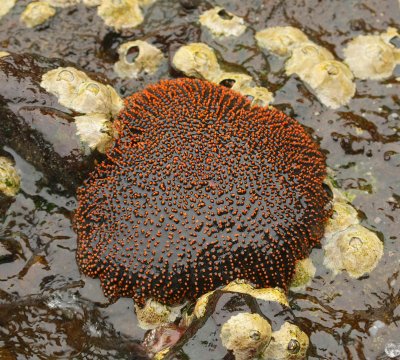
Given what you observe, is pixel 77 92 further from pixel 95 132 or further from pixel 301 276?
pixel 301 276

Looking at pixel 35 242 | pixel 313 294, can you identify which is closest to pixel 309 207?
pixel 313 294

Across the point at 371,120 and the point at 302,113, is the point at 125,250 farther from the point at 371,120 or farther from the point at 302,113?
the point at 371,120

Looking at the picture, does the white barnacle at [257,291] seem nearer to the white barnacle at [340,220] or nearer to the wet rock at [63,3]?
the white barnacle at [340,220]

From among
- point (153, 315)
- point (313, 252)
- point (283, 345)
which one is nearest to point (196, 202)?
point (153, 315)

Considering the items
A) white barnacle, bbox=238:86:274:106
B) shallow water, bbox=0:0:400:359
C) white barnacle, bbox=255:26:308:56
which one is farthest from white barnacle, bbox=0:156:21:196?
white barnacle, bbox=255:26:308:56

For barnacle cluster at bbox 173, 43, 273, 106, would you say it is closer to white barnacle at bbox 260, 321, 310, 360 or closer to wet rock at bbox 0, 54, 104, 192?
wet rock at bbox 0, 54, 104, 192

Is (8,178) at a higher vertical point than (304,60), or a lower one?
lower
